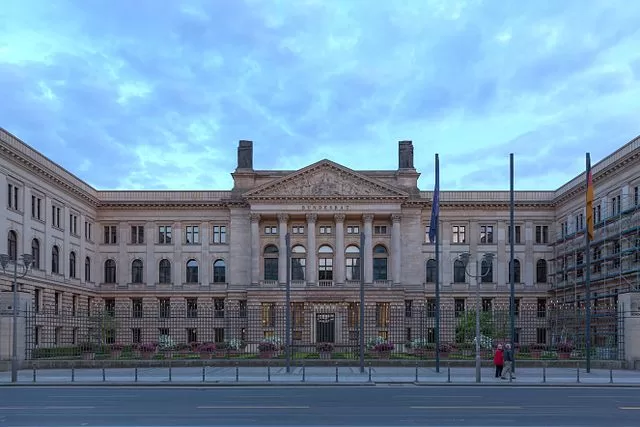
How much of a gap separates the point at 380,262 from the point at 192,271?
2218 centimetres

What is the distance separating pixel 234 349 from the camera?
60.3m

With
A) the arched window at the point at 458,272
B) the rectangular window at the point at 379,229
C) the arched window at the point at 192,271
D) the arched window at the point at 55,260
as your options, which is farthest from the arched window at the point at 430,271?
the arched window at the point at 55,260

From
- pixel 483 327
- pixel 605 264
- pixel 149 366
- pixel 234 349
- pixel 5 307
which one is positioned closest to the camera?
pixel 5 307

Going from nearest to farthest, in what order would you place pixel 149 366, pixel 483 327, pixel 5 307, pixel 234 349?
pixel 5 307 < pixel 149 366 < pixel 234 349 < pixel 483 327

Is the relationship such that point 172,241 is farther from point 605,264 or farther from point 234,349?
point 605,264

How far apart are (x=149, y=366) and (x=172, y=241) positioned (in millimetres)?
50237

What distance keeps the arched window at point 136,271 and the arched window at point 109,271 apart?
2.18m

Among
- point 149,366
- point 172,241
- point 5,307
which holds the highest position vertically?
point 172,241

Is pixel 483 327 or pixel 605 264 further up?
pixel 605 264

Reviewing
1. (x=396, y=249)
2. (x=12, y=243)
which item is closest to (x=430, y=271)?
(x=396, y=249)

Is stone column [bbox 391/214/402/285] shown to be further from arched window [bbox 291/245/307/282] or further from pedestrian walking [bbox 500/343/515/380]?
pedestrian walking [bbox 500/343/515/380]

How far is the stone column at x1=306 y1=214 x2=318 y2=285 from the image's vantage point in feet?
306

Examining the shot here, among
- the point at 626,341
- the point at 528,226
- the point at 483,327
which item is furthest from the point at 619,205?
the point at 626,341

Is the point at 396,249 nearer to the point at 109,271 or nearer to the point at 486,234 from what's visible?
the point at 486,234
